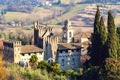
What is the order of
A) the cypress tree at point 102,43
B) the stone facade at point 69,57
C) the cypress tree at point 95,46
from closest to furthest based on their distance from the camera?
1. the cypress tree at point 102,43
2. the cypress tree at point 95,46
3. the stone facade at point 69,57

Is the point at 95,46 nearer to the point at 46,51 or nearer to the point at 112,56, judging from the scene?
the point at 112,56

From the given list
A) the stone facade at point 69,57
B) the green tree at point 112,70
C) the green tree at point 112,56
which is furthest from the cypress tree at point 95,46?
the green tree at point 112,70

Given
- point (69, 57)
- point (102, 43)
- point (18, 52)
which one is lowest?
point (69, 57)

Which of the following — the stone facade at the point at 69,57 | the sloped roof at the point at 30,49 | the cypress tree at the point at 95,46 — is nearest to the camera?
the cypress tree at the point at 95,46

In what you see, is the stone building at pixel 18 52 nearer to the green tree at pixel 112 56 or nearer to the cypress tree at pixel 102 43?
the cypress tree at pixel 102 43

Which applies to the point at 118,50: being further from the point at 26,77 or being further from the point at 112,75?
the point at 26,77

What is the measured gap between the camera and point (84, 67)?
183ft

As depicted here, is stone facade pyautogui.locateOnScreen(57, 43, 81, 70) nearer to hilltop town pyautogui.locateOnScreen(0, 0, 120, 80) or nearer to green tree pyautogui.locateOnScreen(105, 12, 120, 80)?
hilltop town pyautogui.locateOnScreen(0, 0, 120, 80)

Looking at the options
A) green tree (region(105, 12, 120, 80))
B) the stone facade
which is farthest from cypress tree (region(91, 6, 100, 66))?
the stone facade

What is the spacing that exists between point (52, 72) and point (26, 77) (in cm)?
564

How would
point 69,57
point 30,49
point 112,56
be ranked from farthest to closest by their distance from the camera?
point 69,57 → point 30,49 → point 112,56

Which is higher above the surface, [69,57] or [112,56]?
[112,56]

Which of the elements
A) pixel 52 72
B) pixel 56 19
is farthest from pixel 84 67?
pixel 56 19

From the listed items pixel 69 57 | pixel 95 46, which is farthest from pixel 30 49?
pixel 95 46
